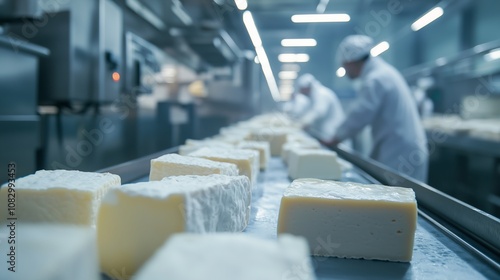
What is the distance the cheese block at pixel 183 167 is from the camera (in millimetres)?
1121

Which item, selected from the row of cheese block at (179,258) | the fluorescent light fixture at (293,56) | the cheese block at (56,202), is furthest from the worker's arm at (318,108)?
the row of cheese block at (179,258)

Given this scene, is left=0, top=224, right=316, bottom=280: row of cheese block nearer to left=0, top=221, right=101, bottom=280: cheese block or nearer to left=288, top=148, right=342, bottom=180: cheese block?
left=0, top=221, right=101, bottom=280: cheese block

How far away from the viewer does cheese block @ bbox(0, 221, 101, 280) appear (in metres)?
0.49

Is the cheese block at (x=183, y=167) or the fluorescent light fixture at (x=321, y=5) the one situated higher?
the fluorescent light fixture at (x=321, y=5)

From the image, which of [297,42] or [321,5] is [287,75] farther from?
[321,5]

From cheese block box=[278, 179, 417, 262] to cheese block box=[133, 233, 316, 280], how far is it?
35 centimetres

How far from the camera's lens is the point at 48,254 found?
20.3 inches

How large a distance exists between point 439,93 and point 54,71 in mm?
6636

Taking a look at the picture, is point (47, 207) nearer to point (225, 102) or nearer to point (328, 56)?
point (225, 102)

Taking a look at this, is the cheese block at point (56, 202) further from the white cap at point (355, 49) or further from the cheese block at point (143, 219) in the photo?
the white cap at point (355, 49)

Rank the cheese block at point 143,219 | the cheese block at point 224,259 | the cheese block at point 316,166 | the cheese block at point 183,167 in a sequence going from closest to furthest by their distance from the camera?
1. the cheese block at point 224,259
2. the cheese block at point 143,219
3. the cheese block at point 183,167
4. the cheese block at point 316,166

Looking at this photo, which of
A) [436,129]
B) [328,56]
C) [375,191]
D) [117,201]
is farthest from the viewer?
[328,56]

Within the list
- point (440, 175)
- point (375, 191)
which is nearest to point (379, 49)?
point (440, 175)

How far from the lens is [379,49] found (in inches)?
249
